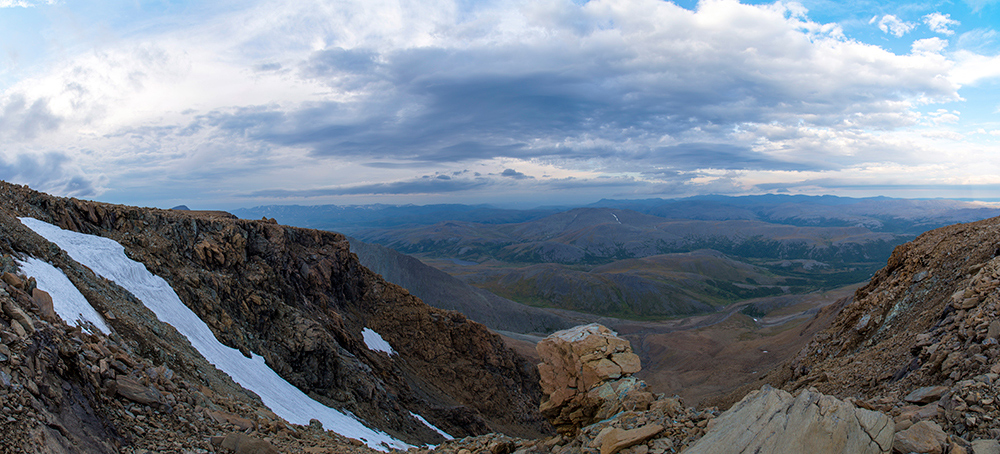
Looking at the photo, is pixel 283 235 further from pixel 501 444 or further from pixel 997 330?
pixel 997 330

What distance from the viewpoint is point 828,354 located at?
79.5 feet

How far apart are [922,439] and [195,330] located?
27769mm

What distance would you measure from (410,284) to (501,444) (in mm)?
143381

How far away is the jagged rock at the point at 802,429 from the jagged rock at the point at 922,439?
13.1 inches

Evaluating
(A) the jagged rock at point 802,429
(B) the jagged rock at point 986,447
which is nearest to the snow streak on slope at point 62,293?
(A) the jagged rock at point 802,429

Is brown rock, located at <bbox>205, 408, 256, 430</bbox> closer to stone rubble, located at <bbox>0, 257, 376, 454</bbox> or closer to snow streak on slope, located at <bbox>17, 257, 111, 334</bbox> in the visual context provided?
stone rubble, located at <bbox>0, 257, 376, 454</bbox>

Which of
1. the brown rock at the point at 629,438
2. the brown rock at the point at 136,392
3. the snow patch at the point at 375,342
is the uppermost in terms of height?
the brown rock at the point at 136,392

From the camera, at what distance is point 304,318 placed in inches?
1233

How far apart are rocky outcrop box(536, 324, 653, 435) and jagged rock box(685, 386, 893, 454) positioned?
5.38 metres

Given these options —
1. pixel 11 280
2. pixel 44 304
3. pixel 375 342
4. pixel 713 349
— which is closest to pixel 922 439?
pixel 44 304

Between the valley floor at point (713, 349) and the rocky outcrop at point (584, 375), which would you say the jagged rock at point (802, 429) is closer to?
the rocky outcrop at point (584, 375)

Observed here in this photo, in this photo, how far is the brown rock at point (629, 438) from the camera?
10.0 metres

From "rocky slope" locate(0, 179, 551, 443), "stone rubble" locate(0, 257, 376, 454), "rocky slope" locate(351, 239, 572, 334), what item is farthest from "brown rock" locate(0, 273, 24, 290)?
"rocky slope" locate(351, 239, 572, 334)

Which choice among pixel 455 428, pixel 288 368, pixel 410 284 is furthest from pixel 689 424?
pixel 410 284
